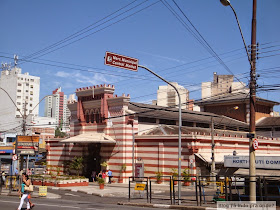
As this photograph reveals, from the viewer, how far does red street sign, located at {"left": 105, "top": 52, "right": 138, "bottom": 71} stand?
15.6 m

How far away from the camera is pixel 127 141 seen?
3491 cm

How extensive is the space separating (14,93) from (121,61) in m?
101

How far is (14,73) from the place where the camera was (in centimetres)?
10794

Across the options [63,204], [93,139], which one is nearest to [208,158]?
[93,139]

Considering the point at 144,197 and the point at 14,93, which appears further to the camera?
the point at 14,93

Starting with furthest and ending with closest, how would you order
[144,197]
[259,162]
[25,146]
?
[25,146] < [144,197] < [259,162]

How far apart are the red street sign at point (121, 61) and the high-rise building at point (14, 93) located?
226 feet

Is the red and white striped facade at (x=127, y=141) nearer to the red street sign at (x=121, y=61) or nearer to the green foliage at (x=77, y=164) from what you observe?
the green foliage at (x=77, y=164)

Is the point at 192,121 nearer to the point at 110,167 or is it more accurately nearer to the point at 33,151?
the point at 110,167

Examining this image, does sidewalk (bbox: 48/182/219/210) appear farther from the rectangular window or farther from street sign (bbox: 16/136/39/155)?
the rectangular window

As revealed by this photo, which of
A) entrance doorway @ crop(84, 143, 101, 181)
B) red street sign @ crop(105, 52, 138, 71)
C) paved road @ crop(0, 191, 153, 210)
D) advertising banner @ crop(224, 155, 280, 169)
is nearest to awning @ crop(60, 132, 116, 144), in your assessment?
entrance doorway @ crop(84, 143, 101, 181)

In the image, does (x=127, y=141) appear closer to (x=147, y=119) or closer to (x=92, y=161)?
(x=147, y=119)

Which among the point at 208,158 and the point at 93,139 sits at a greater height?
the point at 93,139

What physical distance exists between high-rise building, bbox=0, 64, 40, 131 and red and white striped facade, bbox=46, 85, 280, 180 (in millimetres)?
46418
